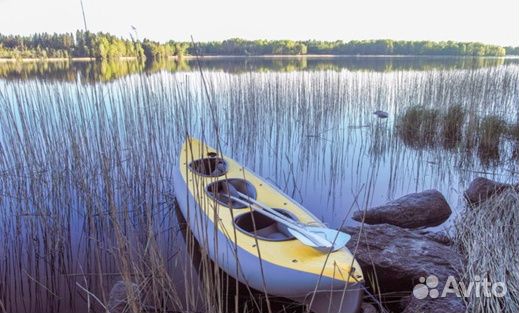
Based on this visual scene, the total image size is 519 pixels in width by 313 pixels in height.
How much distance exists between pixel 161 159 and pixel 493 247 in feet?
9.87

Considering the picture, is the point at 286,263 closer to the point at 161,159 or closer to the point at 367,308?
the point at 367,308

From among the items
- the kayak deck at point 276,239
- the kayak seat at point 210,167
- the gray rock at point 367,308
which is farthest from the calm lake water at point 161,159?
the gray rock at point 367,308

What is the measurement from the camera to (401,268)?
219cm

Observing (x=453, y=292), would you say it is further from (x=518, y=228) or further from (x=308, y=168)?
(x=308, y=168)

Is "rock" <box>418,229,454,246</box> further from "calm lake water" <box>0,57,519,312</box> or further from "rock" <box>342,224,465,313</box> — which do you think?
"calm lake water" <box>0,57,519,312</box>

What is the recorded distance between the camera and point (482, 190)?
3518 millimetres

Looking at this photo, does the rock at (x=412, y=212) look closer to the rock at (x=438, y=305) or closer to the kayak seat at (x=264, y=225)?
the kayak seat at (x=264, y=225)

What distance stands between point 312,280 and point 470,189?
8.10 feet

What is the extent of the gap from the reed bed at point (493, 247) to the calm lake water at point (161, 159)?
79 centimetres

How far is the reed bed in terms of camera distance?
1.77m

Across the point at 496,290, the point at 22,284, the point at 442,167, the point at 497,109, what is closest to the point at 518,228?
the point at 496,290

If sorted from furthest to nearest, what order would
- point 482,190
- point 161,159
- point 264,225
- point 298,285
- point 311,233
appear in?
point 161,159 < point 482,190 < point 264,225 < point 311,233 < point 298,285

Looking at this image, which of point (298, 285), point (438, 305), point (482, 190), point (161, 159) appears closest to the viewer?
point (438, 305)

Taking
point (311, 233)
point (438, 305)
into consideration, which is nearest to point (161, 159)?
point (311, 233)
